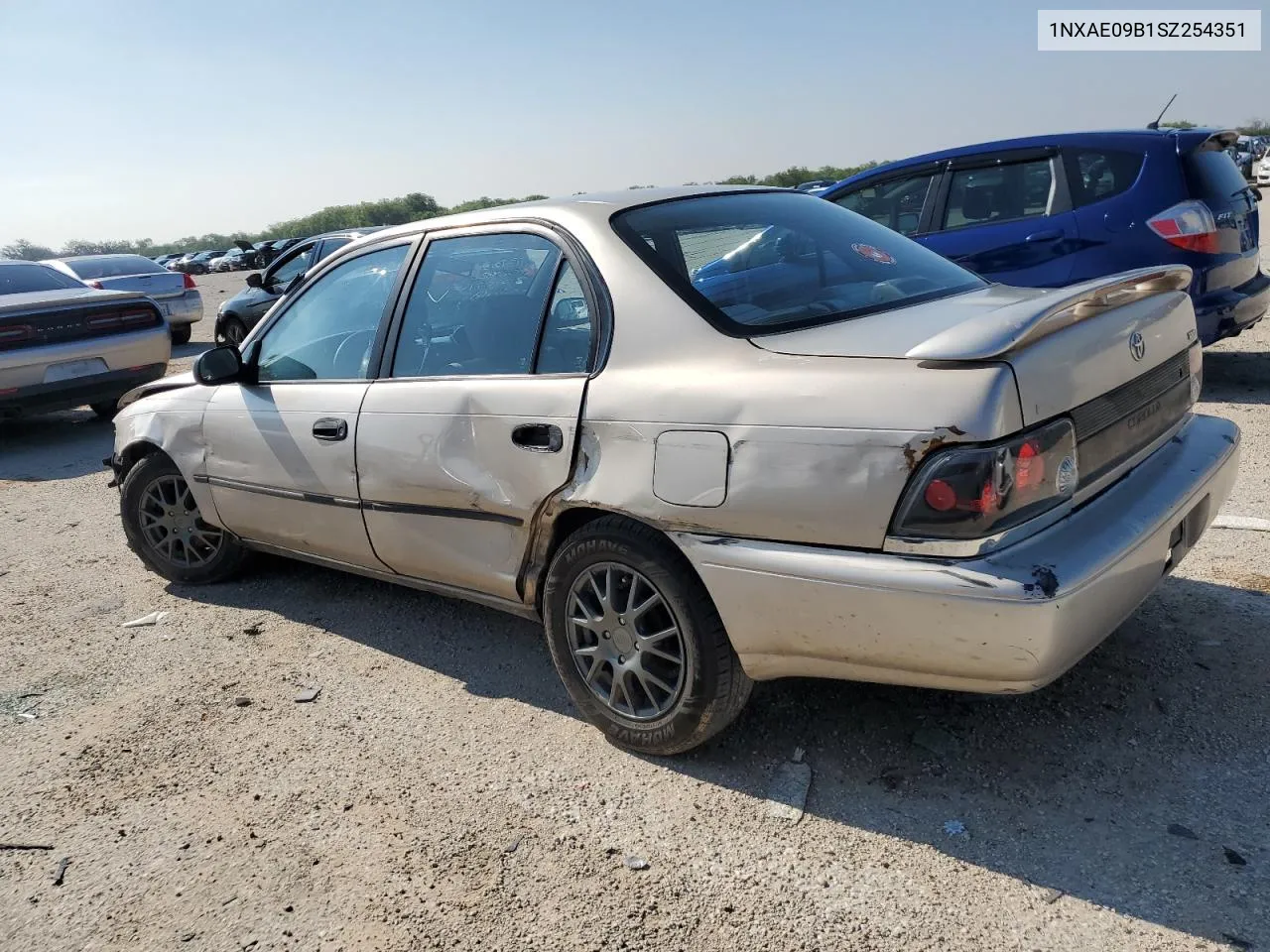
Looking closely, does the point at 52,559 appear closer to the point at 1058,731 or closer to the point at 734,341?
the point at 734,341

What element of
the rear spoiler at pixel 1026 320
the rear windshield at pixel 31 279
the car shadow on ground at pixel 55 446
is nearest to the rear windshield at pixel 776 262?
the rear spoiler at pixel 1026 320

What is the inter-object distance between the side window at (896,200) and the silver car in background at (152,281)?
34.0ft

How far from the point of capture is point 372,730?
3.29 metres

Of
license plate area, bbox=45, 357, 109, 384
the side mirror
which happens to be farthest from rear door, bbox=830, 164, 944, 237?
license plate area, bbox=45, 357, 109, 384

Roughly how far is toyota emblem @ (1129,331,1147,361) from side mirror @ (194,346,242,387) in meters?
3.30

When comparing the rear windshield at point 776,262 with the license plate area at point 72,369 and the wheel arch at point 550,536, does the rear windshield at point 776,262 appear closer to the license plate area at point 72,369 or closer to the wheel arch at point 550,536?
the wheel arch at point 550,536

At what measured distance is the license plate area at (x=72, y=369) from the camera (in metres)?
8.18

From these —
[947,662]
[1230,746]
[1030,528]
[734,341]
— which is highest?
[734,341]

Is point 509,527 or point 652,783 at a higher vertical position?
point 509,527

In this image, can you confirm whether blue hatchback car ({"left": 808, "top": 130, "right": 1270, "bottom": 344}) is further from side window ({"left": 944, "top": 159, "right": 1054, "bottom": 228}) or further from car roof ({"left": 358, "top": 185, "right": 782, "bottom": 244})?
car roof ({"left": 358, "top": 185, "right": 782, "bottom": 244})

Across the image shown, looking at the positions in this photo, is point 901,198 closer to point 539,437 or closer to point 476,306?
point 476,306

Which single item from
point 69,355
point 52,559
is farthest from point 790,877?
point 69,355

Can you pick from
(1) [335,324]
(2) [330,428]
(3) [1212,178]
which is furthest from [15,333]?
(3) [1212,178]

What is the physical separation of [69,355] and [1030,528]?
833 cm
